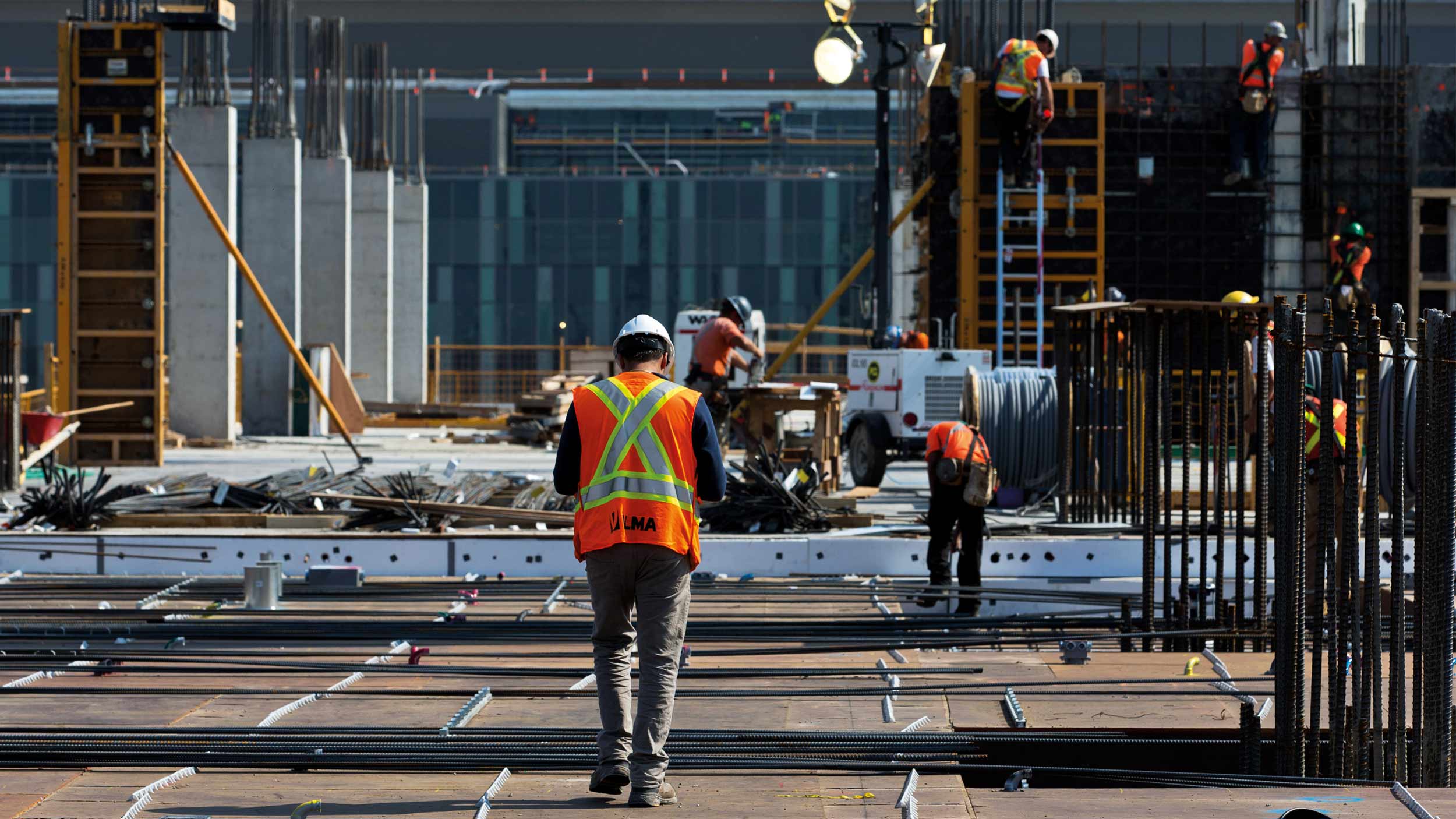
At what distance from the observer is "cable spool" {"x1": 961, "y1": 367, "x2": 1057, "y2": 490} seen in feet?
54.3

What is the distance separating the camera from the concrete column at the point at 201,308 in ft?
90.3

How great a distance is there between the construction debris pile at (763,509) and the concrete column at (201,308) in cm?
1488

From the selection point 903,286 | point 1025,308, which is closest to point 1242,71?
point 1025,308

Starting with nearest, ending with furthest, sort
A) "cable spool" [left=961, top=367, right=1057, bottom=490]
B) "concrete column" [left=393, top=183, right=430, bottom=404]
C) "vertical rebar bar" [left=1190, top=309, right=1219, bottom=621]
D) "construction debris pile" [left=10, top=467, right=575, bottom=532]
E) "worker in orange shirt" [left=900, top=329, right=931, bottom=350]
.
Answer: "vertical rebar bar" [left=1190, top=309, right=1219, bottom=621] → "construction debris pile" [left=10, top=467, right=575, bottom=532] → "cable spool" [left=961, top=367, right=1057, bottom=490] → "worker in orange shirt" [left=900, top=329, right=931, bottom=350] → "concrete column" [left=393, top=183, right=430, bottom=404]

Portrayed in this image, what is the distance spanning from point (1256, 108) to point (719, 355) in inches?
514

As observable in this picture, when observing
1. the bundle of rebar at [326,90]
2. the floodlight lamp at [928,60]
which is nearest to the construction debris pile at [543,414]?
the bundle of rebar at [326,90]

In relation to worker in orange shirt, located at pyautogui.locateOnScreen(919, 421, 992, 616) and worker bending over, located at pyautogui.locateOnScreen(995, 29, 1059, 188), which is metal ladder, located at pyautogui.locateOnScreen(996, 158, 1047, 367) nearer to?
worker bending over, located at pyautogui.locateOnScreen(995, 29, 1059, 188)

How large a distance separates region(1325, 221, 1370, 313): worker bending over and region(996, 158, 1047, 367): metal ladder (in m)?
4.23

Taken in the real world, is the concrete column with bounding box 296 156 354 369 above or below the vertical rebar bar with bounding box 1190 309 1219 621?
above

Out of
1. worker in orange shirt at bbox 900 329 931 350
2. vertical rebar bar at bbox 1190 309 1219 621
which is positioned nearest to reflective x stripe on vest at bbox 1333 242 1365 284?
worker in orange shirt at bbox 900 329 931 350

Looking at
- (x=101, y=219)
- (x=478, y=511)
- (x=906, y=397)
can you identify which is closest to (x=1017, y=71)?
(x=906, y=397)

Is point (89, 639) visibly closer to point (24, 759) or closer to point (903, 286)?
point (24, 759)

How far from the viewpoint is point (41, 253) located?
48125 millimetres

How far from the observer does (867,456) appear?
759 inches
